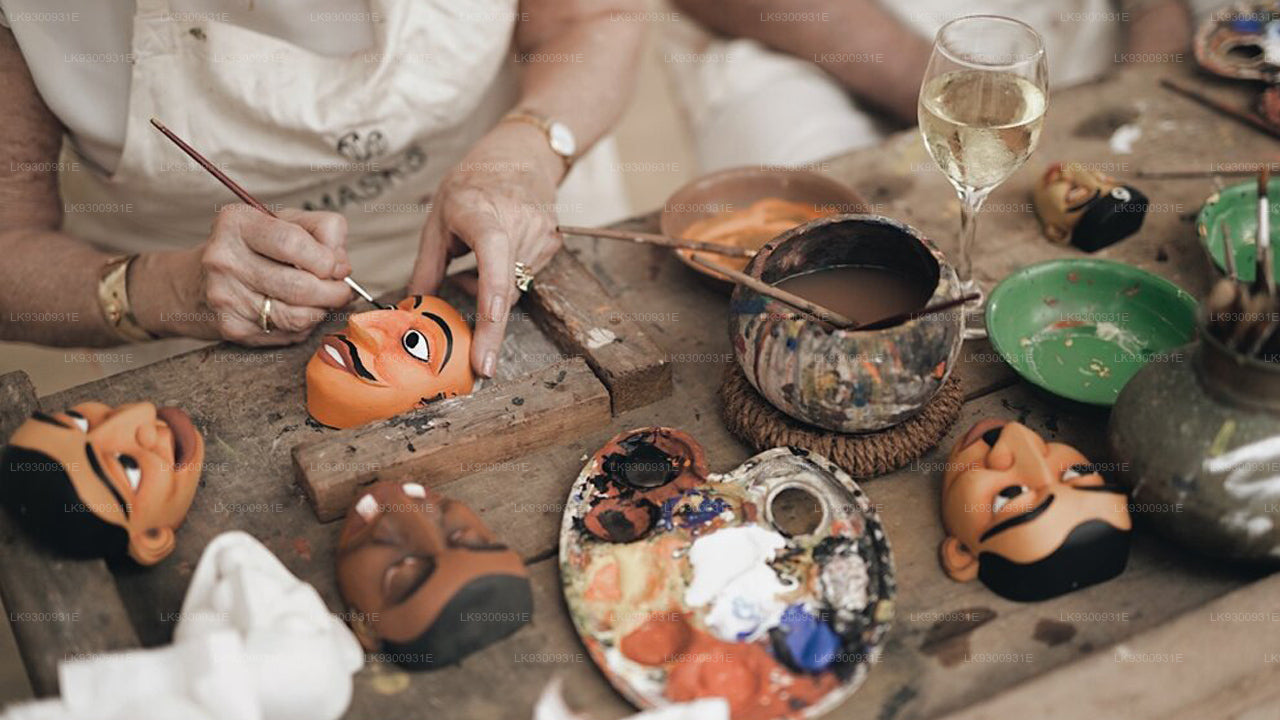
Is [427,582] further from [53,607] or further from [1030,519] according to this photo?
[1030,519]

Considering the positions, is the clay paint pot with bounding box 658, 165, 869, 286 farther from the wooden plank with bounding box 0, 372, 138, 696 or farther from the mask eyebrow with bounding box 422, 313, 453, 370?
the wooden plank with bounding box 0, 372, 138, 696

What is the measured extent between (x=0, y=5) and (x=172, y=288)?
1.43ft

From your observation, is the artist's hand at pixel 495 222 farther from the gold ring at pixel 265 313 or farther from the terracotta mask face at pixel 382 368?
the gold ring at pixel 265 313

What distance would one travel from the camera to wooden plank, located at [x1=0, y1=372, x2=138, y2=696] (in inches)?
35.1

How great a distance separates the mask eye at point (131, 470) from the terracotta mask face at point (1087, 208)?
112 cm

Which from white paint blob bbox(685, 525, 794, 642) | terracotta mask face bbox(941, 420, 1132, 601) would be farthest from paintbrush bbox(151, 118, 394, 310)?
terracotta mask face bbox(941, 420, 1132, 601)

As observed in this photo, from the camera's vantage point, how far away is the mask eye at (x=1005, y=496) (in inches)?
36.6

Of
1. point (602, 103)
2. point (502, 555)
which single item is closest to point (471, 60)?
point (602, 103)

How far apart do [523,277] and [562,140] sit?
341 millimetres

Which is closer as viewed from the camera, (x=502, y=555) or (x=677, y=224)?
(x=502, y=555)

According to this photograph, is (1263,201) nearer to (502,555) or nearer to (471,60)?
(502,555)

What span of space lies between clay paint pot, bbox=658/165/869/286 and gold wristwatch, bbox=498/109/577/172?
0.20 metres

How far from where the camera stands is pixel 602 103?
165 cm

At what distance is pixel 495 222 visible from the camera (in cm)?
126
